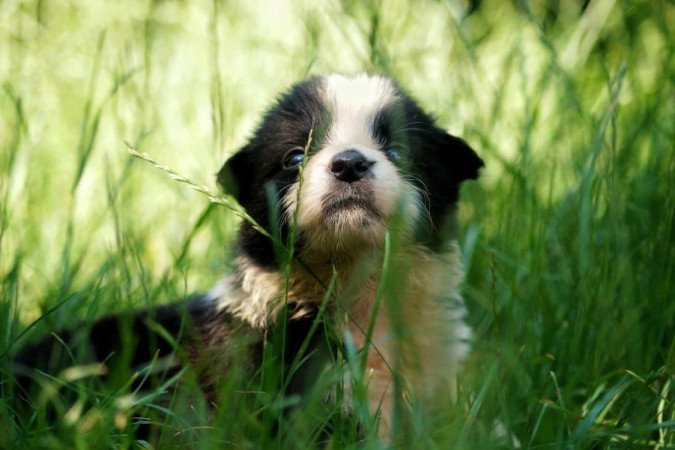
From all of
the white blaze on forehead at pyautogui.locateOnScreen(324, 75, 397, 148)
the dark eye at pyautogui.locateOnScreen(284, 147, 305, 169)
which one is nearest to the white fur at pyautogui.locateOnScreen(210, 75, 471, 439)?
the white blaze on forehead at pyautogui.locateOnScreen(324, 75, 397, 148)

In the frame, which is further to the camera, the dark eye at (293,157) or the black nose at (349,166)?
the dark eye at (293,157)

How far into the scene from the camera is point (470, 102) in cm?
456

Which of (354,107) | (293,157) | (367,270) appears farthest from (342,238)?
(354,107)

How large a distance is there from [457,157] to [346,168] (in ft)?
2.30

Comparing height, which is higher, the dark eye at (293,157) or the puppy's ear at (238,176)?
the dark eye at (293,157)

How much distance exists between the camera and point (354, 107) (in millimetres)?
3678

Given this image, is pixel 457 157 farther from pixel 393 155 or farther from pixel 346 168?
pixel 346 168

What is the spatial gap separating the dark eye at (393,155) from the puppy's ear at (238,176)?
55 centimetres

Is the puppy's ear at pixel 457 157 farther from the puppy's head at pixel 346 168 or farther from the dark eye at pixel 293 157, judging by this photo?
the dark eye at pixel 293 157

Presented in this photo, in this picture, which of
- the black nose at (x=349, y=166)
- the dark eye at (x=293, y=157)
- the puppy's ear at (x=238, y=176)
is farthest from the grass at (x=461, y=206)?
the black nose at (x=349, y=166)

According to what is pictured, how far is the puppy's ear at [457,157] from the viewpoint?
382cm

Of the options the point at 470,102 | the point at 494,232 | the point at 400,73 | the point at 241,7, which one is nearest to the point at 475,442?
the point at 494,232

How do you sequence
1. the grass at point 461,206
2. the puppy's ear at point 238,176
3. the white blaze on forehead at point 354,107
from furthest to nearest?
the puppy's ear at point 238,176 → the white blaze on forehead at point 354,107 → the grass at point 461,206

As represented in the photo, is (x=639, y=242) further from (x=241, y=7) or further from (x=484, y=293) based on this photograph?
(x=241, y=7)
